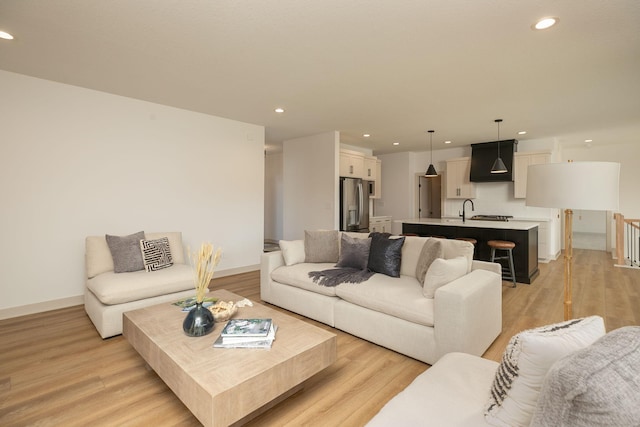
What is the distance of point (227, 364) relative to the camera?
5.51ft

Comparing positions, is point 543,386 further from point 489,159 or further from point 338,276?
point 489,159

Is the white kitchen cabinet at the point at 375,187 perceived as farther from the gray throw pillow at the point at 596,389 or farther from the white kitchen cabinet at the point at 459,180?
the gray throw pillow at the point at 596,389

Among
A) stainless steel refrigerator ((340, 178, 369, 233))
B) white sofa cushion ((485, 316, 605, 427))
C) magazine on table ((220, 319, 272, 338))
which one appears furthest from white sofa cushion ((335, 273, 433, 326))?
stainless steel refrigerator ((340, 178, 369, 233))

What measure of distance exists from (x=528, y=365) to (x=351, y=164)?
19.2 ft

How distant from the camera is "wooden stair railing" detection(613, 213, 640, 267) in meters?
6.06

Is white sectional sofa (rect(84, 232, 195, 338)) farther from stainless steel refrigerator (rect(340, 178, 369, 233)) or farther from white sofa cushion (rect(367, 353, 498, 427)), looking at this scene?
stainless steel refrigerator (rect(340, 178, 369, 233))

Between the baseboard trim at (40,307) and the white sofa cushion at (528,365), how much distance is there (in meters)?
4.46

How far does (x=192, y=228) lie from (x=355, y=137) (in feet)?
12.3

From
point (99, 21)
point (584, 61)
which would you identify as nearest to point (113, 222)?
point (99, 21)

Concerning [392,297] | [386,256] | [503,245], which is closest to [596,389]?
[392,297]

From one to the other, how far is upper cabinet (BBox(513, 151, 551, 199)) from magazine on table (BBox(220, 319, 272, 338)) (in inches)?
257

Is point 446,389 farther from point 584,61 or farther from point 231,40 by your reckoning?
point 584,61

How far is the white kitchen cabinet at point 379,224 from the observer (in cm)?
727

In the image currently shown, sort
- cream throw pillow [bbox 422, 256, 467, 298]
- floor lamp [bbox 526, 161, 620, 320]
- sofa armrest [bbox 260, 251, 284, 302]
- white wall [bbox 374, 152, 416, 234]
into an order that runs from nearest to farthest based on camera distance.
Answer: floor lamp [bbox 526, 161, 620, 320] < cream throw pillow [bbox 422, 256, 467, 298] < sofa armrest [bbox 260, 251, 284, 302] < white wall [bbox 374, 152, 416, 234]
